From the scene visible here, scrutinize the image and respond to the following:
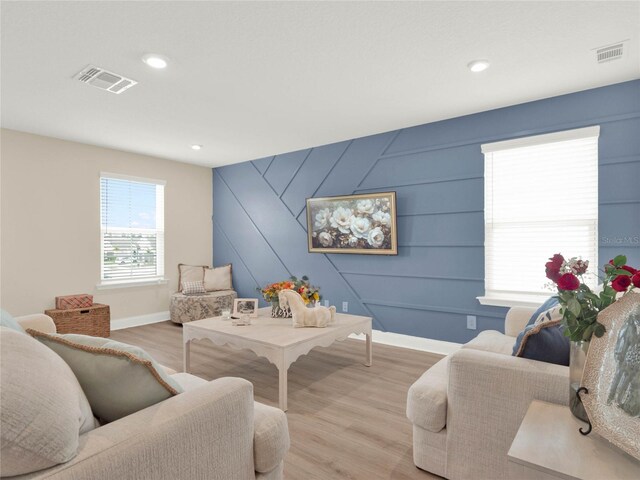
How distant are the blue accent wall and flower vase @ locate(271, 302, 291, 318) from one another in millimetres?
1403

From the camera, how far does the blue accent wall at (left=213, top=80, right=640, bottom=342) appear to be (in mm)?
3035

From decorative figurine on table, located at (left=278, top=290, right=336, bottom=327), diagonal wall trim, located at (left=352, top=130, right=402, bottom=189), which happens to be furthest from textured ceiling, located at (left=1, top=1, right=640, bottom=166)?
decorative figurine on table, located at (left=278, top=290, right=336, bottom=327)

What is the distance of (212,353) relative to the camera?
12.8 feet

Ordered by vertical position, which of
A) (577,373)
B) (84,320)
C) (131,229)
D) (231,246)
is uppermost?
(131,229)

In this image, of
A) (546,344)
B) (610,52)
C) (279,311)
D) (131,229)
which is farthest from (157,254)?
(610,52)

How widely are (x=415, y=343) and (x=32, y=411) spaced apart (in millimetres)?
3800

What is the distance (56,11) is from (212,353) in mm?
3114

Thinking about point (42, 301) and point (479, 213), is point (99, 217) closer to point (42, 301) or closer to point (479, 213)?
point (42, 301)

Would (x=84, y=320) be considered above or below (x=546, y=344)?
below

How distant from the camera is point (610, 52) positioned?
8.21 ft

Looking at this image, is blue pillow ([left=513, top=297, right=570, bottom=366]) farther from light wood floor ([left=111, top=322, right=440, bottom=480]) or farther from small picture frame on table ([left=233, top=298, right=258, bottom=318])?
small picture frame on table ([left=233, top=298, right=258, bottom=318])

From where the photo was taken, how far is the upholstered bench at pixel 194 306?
17.2 feet

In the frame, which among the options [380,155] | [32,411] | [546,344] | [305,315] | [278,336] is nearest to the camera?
[32,411]

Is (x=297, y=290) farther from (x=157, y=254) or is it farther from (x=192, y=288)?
(x=157, y=254)
